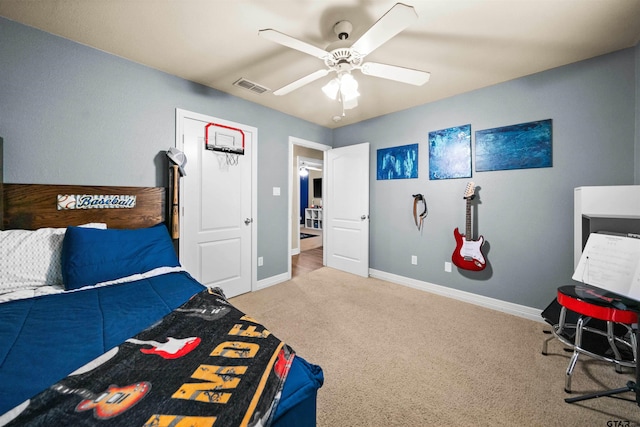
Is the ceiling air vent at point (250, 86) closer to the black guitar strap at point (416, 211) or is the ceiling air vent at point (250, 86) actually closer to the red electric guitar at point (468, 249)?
the black guitar strap at point (416, 211)

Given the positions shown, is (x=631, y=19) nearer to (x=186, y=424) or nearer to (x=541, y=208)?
(x=541, y=208)

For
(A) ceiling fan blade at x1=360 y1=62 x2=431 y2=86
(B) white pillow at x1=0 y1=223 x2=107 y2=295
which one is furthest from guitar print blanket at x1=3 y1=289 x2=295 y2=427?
(A) ceiling fan blade at x1=360 y1=62 x2=431 y2=86

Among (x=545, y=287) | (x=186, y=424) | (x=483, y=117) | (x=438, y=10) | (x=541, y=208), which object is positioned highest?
(x=438, y=10)

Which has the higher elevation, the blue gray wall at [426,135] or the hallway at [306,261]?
the blue gray wall at [426,135]

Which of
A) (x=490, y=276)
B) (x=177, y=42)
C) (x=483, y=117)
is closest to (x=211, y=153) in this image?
(x=177, y=42)

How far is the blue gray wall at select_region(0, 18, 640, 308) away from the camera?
6.19 ft

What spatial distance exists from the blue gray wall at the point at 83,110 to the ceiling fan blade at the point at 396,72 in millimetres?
1920

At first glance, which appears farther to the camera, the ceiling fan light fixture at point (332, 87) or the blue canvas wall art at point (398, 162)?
A: the blue canvas wall art at point (398, 162)

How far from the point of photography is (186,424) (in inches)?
23.6

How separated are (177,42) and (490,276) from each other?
385 cm

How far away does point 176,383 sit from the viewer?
2.42ft

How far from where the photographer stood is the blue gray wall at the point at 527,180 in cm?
214

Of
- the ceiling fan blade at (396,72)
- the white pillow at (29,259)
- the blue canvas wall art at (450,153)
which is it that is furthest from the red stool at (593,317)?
the white pillow at (29,259)

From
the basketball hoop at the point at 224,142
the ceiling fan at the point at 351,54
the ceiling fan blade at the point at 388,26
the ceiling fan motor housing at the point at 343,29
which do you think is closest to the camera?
the ceiling fan blade at the point at 388,26
